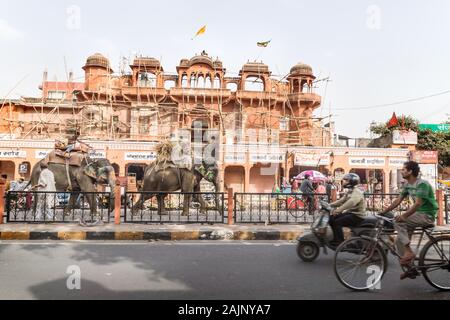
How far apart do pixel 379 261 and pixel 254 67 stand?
28834 mm

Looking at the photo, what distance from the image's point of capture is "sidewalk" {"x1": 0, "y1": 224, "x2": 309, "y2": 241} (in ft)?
27.2

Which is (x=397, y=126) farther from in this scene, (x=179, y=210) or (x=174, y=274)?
(x=174, y=274)

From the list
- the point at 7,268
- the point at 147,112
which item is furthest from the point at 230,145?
the point at 7,268

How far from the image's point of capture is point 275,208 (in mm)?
10477

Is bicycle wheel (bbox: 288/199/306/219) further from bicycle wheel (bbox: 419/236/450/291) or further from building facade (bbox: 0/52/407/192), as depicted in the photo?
building facade (bbox: 0/52/407/192)

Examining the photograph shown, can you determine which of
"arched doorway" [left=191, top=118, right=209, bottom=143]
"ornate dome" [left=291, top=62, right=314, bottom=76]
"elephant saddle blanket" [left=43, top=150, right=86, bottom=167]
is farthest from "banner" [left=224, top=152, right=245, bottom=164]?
"elephant saddle blanket" [left=43, top=150, right=86, bottom=167]

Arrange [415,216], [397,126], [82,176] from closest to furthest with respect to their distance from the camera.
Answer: [415,216] < [82,176] < [397,126]

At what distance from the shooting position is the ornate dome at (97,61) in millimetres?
31656

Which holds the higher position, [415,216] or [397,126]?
[397,126]

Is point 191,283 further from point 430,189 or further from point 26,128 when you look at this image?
point 26,128

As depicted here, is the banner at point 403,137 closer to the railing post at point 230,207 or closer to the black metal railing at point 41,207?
the railing post at point 230,207

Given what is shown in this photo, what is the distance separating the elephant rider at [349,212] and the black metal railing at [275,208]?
3994 mm

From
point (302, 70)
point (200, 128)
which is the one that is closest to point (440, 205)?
point (200, 128)
